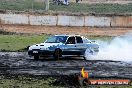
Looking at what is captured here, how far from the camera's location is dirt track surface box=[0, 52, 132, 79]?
2022 centimetres

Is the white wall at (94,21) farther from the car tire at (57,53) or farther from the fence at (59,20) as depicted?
the car tire at (57,53)

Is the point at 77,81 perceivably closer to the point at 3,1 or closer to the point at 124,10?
the point at 124,10

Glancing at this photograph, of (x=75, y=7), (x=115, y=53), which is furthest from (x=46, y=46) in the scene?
(x=75, y=7)

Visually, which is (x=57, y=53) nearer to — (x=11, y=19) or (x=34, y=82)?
(x=34, y=82)

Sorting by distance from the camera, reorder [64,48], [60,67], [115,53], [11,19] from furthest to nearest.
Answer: [11,19], [115,53], [64,48], [60,67]

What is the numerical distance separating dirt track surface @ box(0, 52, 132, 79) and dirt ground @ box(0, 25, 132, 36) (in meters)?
24.6

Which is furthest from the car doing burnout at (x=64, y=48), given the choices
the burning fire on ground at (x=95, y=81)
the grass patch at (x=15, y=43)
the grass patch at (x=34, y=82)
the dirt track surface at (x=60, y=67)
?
the burning fire on ground at (x=95, y=81)

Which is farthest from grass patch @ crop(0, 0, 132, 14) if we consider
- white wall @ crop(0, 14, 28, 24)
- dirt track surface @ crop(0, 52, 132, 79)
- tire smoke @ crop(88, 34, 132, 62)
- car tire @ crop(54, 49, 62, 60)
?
dirt track surface @ crop(0, 52, 132, 79)

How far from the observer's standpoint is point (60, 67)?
74.4 feet

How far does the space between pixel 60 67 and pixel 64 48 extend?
4218mm

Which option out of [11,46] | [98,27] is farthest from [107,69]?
[98,27]

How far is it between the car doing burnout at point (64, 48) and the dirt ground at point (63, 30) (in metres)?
24.0

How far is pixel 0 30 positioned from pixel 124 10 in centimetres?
3262

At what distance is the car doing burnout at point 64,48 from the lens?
26.2 meters
